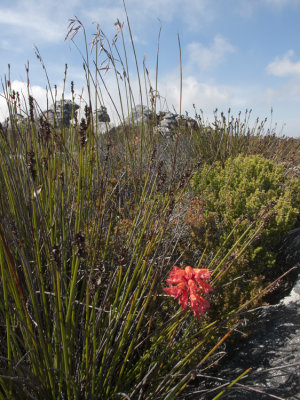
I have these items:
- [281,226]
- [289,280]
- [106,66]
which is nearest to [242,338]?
[289,280]

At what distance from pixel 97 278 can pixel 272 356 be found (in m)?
1.07

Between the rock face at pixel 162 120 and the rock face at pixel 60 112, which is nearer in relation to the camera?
the rock face at pixel 60 112

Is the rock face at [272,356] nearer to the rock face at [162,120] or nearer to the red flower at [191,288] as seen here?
the red flower at [191,288]

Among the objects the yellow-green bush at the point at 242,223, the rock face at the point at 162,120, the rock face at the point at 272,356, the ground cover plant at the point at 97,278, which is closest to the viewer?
the ground cover plant at the point at 97,278

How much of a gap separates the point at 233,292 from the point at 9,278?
131cm

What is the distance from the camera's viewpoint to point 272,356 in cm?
163

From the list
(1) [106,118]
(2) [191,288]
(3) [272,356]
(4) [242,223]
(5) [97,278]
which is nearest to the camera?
(2) [191,288]

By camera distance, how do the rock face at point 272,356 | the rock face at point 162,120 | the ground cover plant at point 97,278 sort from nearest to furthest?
the ground cover plant at point 97,278 → the rock face at point 272,356 → the rock face at point 162,120

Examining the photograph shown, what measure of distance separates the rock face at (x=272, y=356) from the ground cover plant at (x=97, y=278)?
0.50ft

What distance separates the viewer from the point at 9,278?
3.15 feet

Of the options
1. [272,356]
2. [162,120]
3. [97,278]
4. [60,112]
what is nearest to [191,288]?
[97,278]

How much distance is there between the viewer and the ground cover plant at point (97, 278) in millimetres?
1024

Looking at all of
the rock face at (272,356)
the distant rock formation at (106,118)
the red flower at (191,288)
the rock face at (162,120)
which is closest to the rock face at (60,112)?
the distant rock formation at (106,118)

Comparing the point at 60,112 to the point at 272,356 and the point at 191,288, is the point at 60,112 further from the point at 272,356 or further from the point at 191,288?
the point at 272,356
